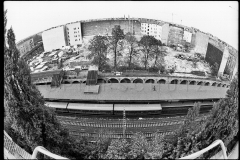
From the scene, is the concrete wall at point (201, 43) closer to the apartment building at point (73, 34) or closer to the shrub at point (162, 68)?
the shrub at point (162, 68)

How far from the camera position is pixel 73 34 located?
8312 millimetres

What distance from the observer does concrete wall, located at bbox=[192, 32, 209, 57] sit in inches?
350

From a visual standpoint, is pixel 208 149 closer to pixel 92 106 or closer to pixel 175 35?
pixel 92 106

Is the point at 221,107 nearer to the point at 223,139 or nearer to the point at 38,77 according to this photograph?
the point at 223,139

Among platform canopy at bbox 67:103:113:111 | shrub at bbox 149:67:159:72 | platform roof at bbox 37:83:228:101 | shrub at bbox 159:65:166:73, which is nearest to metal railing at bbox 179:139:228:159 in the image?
platform roof at bbox 37:83:228:101

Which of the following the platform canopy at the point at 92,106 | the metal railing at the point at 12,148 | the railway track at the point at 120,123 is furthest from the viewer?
the platform canopy at the point at 92,106

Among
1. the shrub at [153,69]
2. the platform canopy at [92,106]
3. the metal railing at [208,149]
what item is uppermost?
→ the shrub at [153,69]

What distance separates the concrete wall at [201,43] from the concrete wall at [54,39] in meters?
4.87

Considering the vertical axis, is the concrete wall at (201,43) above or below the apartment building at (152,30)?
below

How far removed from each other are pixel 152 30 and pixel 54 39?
375cm

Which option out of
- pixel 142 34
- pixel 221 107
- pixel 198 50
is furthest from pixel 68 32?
pixel 221 107

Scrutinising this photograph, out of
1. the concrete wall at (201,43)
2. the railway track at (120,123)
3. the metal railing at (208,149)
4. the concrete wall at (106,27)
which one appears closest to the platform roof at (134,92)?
the railway track at (120,123)

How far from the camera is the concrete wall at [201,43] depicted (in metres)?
8.90

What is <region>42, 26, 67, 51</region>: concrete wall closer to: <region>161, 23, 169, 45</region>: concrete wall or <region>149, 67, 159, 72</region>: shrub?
<region>149, 67, 159, 72</region>: shrub
